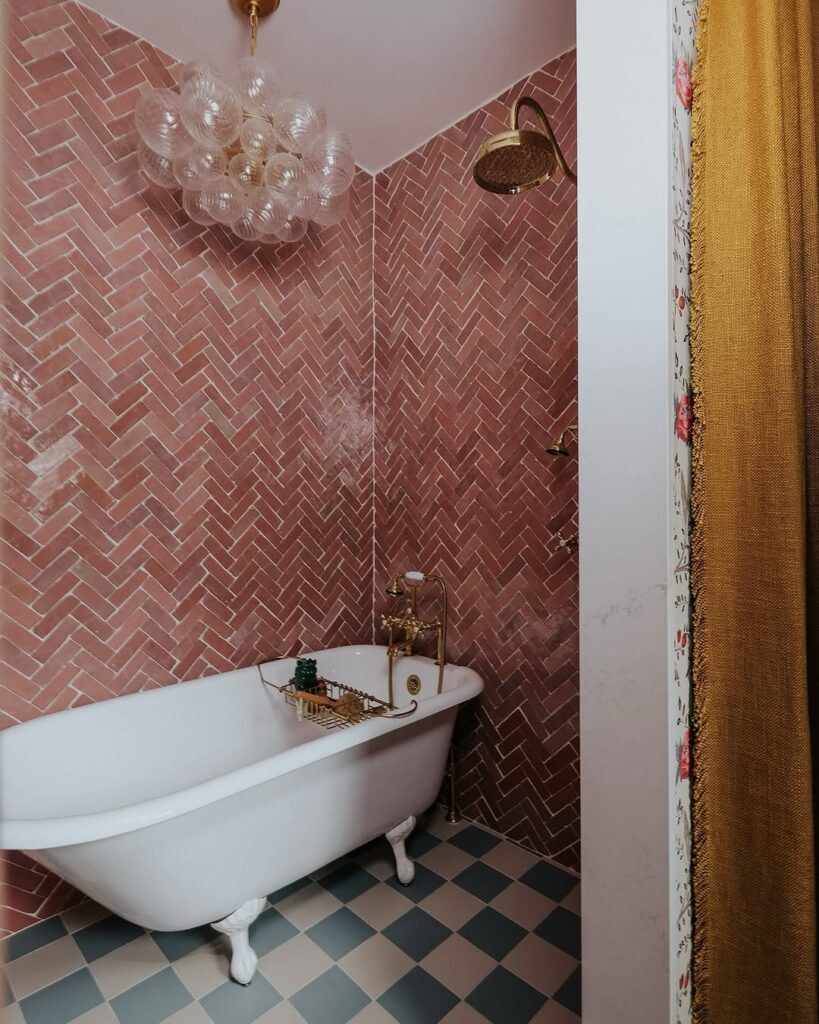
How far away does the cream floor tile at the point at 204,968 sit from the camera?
1.83 meters

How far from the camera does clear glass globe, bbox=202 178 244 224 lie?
2.13 meters

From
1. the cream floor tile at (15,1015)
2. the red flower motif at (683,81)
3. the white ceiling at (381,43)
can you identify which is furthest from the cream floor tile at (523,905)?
the white ceiling at (381,43)

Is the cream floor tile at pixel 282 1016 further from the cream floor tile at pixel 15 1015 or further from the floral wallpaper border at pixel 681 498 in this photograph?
the floral wallpaper border at pixel 681 498

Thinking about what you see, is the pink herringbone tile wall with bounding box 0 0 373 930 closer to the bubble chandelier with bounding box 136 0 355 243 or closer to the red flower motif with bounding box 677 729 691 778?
the bubble chandelier with bounding box 136 0 355 243

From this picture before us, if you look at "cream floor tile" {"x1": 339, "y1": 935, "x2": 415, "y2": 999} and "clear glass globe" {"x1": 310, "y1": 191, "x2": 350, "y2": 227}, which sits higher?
"clear glass globe" {"x1": 310, "y1": 191, "x2": 350, "y2": 227}

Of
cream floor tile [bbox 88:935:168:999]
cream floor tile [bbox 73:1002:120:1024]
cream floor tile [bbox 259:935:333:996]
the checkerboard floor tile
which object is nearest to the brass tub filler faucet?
the checkerboard floor tile

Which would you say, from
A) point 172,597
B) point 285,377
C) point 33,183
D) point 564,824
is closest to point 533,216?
point 285,377

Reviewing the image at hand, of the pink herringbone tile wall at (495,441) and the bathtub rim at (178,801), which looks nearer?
the bathtub rim at (178,801)

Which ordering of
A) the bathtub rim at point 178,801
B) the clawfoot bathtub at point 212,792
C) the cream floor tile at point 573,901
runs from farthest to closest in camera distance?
the cream floor tile at point 573,901
the clawfoot bathtub at point 212,792
the bathtub rim at point 178,801

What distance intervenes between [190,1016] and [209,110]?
2602 mm

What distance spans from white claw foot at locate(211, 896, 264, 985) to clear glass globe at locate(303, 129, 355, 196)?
7.61ft

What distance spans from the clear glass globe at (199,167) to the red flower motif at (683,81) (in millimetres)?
1446

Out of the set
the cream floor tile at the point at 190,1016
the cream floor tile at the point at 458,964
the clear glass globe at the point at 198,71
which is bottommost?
the cream floor tile at the point at 458,964

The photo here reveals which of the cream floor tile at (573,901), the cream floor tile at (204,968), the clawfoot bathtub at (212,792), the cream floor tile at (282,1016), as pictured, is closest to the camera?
the clawfoot bathtub at (212,792)
